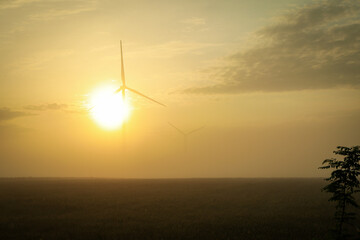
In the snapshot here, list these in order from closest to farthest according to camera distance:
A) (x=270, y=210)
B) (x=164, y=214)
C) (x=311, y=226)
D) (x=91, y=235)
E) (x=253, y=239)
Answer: (x=253, y=239) → (x=91, y=235) → (x=311, y=226) → (x=164, y=214) → (x=270, y=210)

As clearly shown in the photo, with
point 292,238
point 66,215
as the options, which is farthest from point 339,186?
point 66,215

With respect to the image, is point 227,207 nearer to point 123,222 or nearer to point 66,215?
point 123,222

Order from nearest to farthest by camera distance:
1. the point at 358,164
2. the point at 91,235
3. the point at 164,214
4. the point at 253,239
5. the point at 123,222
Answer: the point at 358,164, the point at 253,239, the point at 91,235, the point at 123,222, the point at 164,214

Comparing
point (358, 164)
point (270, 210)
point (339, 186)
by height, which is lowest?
point (270, 210)

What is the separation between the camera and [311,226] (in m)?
25.5

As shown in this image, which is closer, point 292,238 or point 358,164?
point 358,164

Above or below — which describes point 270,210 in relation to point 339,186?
below

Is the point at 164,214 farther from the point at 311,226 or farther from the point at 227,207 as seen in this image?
the point at 311,226

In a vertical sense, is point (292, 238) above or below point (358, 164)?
below

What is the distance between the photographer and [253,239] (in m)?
21.1

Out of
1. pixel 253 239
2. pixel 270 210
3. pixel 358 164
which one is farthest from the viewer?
pixel 270 210

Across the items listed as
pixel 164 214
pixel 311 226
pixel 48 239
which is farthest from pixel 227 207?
pixel 48 239

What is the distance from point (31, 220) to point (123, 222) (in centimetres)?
781

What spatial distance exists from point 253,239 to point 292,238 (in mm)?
2671
